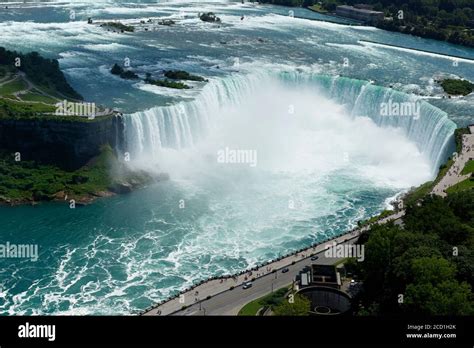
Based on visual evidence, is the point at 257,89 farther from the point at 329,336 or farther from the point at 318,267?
the point at 329,336

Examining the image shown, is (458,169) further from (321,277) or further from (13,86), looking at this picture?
(13,86)

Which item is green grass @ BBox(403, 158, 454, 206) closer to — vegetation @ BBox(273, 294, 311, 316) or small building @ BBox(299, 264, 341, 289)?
small building @ BBox(299, 264, 341, 289)

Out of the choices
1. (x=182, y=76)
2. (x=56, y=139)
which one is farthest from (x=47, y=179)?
(x=182, y=76)

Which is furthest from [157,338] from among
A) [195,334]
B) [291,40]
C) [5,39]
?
[291,40]

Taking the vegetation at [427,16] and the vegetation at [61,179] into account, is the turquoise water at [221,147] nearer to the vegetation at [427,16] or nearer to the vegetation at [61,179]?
the vegetation at [61,179]

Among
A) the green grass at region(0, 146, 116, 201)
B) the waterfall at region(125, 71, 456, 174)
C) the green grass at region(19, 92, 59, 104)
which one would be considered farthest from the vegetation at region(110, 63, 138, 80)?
the green grass at region(0, 146, 116, 201)
